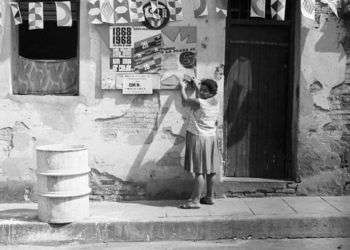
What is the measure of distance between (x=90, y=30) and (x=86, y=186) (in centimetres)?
216

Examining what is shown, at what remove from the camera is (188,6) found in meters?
7.39

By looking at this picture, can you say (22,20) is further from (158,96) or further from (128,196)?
(128,196)

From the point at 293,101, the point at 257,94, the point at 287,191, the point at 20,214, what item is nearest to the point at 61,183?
the point at 20,214

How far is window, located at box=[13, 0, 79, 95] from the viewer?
7547mm

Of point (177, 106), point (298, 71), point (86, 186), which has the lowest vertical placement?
point (86, 186)

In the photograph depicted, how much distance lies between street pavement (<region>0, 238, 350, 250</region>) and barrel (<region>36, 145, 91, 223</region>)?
0.38 metres

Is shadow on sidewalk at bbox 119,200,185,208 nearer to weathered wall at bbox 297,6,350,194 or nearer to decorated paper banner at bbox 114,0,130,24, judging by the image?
weathered wall at bbox 297,6,350,194

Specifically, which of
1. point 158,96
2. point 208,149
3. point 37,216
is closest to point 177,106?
point 158,96

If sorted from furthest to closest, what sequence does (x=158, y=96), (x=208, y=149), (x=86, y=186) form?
1. (x=158, y=96)
2. (x=208, y=149)
3. (x=86, y=186)

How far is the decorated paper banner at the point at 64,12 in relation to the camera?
7355 mm

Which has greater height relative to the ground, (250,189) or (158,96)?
(158,96)

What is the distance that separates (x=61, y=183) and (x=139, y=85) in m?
1.84

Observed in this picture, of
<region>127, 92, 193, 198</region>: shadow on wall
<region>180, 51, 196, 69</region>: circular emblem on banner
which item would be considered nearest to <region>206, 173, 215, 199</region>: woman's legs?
<region>127, 92, 193, 198</region>: shadow on wall

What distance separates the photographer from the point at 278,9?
7414mm
